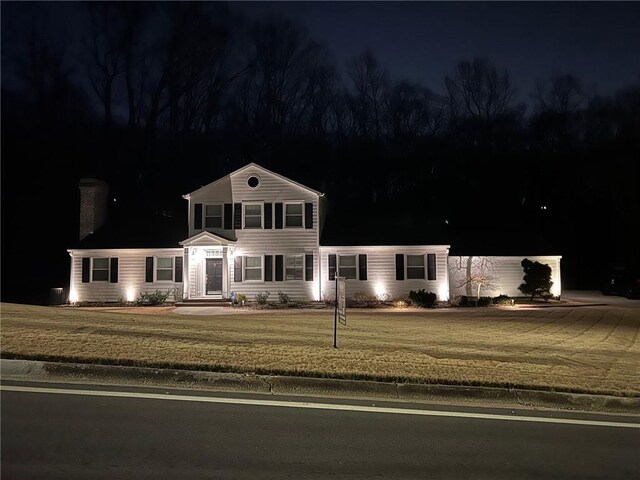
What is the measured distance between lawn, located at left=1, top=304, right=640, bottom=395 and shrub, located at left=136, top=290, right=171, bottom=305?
29.8 ft

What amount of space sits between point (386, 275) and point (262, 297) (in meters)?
6.03

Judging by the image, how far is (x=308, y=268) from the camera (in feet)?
86.5

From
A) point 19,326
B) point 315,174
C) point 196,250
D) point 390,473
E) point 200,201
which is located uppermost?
point 315,174

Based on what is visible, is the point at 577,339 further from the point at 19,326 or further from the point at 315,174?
the point at 315,174

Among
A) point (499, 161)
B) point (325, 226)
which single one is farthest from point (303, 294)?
point (499, 161)

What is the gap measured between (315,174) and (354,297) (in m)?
23.4

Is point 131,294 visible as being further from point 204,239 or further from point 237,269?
point 237,269

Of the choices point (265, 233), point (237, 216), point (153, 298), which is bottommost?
point (153, 298)

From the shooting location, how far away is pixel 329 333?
14094 mm

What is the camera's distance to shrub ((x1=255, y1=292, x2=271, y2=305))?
2516 cm

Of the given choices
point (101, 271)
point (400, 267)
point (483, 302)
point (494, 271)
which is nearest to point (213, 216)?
point (101, 271)

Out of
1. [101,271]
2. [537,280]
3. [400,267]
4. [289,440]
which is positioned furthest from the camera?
[537,280]

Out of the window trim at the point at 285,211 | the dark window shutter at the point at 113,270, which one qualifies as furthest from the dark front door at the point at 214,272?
the dark window shutter at the point at 113,270

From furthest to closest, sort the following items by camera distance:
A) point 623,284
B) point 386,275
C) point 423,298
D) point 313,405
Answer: point 623,284 → point 386,275 → point 423,298 → point 313,405
